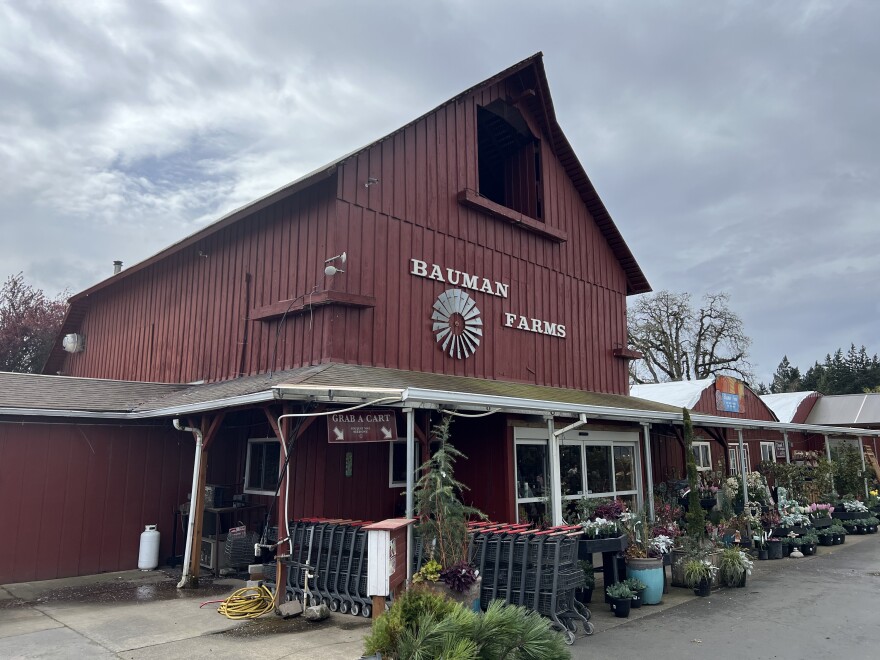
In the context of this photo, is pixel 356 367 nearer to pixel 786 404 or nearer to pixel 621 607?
pixel 621 607

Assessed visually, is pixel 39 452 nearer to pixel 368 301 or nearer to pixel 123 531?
pixel 123 531

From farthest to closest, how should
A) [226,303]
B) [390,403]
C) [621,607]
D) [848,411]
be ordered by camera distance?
[848,411], [226,303], [621,607], [390,403]

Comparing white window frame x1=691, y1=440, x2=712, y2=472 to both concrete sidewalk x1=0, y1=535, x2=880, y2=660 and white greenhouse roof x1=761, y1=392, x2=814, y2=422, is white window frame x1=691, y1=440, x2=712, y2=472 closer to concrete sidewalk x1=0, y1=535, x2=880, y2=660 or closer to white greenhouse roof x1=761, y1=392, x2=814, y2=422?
concrete sidewalk x1=0, y1=535, x2=880, y2=660

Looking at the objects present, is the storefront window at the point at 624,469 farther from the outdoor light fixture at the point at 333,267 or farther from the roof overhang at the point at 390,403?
the outdoor light fixture at the point at 333,267

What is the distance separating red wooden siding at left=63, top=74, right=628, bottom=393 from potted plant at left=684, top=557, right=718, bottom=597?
4870mm

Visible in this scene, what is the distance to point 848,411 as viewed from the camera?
27.1m

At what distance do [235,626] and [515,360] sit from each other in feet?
24.6

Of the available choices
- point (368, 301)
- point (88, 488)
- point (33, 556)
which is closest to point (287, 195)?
point (368, 301)

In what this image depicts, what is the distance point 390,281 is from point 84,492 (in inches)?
219

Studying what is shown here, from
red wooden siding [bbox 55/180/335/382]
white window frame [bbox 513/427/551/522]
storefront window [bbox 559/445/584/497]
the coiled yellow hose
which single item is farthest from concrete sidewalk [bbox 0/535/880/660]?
red wooden siding [bbox 55/180/335/382]

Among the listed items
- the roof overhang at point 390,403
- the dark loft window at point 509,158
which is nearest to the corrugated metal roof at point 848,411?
the dark loft window at point 509,158

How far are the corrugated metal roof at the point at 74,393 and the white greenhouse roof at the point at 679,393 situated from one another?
Answer: 1368cm

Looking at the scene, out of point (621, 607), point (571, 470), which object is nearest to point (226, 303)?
point (571, 470)

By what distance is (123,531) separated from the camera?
31.8 ft
